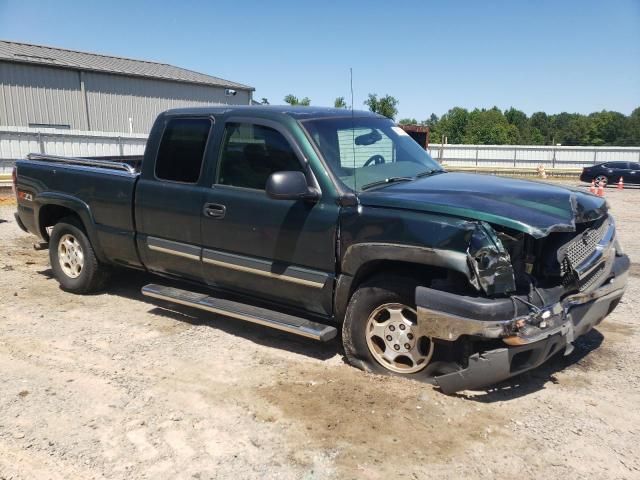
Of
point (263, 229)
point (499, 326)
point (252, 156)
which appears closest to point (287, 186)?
point (263, 229)

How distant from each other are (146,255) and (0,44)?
30845 mm

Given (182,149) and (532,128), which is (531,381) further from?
(532,128)

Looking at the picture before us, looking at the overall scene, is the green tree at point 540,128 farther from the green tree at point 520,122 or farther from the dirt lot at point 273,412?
the dirt lot at point 273,412

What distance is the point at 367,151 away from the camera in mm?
4602

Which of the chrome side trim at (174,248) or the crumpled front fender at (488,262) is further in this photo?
the chrome side trim at (174,248)

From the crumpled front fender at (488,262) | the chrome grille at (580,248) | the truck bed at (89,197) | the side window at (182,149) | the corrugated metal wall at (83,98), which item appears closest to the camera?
the crumpled front fender at (488,262)

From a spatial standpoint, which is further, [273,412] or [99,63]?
[99,63]

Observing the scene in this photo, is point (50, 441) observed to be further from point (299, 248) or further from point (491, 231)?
point (491, 231)

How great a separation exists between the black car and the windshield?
25394mm

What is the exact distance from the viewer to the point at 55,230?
6.15 meters

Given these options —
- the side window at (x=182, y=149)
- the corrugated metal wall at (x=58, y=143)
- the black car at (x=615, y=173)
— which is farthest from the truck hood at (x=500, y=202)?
the black car at (x=615, y=173)

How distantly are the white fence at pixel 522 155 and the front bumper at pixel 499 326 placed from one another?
115 ft

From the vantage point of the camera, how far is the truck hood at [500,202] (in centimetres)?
340

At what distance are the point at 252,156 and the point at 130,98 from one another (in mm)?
30440
